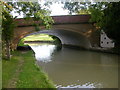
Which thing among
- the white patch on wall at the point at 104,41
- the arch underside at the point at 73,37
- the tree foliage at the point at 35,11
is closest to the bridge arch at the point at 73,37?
the arch underside at the point at 73,37

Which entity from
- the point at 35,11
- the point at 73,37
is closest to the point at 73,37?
the point at 73,37

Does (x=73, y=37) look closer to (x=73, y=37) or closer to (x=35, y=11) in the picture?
(x=73, y=37)

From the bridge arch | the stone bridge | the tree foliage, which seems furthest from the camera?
the bridge arch

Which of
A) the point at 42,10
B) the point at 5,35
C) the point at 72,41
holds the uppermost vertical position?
the point at 42,10

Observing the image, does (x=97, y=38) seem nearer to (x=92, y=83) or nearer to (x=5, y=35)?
(x=5, y=35)

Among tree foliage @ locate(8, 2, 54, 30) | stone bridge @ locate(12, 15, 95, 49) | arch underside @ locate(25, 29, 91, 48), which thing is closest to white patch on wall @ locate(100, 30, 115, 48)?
stone bridge @ locate(12, 15, 95, 49)

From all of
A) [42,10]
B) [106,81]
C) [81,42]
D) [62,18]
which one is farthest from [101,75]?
[81,42]

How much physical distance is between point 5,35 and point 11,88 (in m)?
6.67

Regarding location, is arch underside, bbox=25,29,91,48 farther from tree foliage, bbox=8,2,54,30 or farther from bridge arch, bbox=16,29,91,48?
tree foliage, bbox=8,2,54,30

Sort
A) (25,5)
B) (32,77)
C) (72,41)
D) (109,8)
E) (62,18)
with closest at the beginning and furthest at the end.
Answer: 1. (32,77)
2. (25,5)
3. (109,8)
4. (62,18)
5. (72,41)

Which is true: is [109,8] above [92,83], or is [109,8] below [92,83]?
above

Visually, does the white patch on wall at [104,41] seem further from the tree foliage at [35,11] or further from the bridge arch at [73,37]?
the tree foliage at [35,11]

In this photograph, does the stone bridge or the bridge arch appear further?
the bridge arch

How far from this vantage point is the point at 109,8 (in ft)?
51.6
